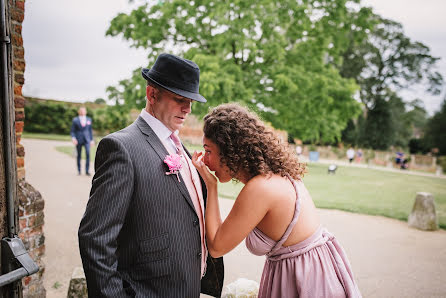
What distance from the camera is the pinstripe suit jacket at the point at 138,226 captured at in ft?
4.99

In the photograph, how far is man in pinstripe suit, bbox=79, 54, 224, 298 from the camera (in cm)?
153

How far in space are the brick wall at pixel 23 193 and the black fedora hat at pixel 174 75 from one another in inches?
58.0

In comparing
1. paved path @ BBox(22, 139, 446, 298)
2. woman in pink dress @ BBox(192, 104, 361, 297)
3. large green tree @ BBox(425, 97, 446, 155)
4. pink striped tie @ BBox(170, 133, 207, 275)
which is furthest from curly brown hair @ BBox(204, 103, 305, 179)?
large green tree @ BBox(425, 97, 446, 155)

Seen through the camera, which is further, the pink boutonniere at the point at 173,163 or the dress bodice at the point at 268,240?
the dress bodice at the point at 268,240

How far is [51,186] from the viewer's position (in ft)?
27.9

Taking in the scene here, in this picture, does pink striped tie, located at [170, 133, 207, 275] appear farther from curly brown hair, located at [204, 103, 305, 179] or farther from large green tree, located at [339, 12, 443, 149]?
large green tree, located at [339, 12, 443, 149]

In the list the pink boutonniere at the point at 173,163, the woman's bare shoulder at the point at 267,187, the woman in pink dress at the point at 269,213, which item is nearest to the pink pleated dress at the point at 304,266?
the woman in pink dress at the point at 269,213

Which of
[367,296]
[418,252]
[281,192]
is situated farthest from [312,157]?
[281,192]

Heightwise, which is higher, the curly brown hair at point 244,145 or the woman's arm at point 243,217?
the curly brown hair at point 244,145

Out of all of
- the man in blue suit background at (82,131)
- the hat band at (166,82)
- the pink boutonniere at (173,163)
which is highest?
the hat band at (166,82)

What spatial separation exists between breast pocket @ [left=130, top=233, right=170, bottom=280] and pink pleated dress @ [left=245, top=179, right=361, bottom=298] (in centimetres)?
62

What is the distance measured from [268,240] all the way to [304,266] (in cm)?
28

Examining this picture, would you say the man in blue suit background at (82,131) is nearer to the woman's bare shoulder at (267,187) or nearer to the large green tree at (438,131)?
the woman's bare shoulder at (267,187)

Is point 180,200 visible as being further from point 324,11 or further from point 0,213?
point 324,11
